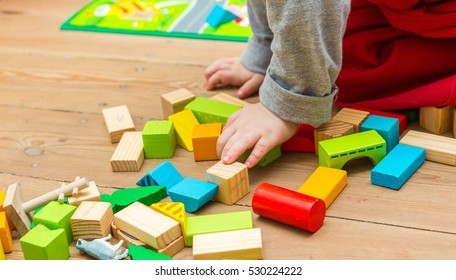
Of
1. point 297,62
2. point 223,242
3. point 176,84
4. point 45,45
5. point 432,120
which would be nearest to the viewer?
point 223,242

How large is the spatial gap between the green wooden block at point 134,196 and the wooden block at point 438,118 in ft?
1.39

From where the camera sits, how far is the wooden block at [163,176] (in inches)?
39.1

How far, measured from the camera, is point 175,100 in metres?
1.19

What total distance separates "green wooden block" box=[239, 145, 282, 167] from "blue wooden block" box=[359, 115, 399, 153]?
130 millimetres

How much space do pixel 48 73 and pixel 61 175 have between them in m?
0.42

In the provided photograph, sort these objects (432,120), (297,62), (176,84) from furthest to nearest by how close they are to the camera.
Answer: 1. (176,84)
2. (432,120)
3. (297,62)

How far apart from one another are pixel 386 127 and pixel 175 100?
36 cm

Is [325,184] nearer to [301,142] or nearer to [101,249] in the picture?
[301,142]

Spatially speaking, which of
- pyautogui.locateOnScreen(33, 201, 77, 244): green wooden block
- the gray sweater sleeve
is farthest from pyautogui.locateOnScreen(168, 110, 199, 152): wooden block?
pyautogui.locateOnScreen(33, 201, 77, 244): green wooden block

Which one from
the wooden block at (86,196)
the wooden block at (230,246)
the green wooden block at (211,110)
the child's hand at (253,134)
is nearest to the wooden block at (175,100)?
the green wooden block at (211,110)

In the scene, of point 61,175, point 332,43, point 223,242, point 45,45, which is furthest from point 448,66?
point 45,45

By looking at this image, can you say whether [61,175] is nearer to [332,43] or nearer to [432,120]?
[332,43]

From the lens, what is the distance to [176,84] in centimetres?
134

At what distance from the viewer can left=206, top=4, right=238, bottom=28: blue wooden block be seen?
156cm
